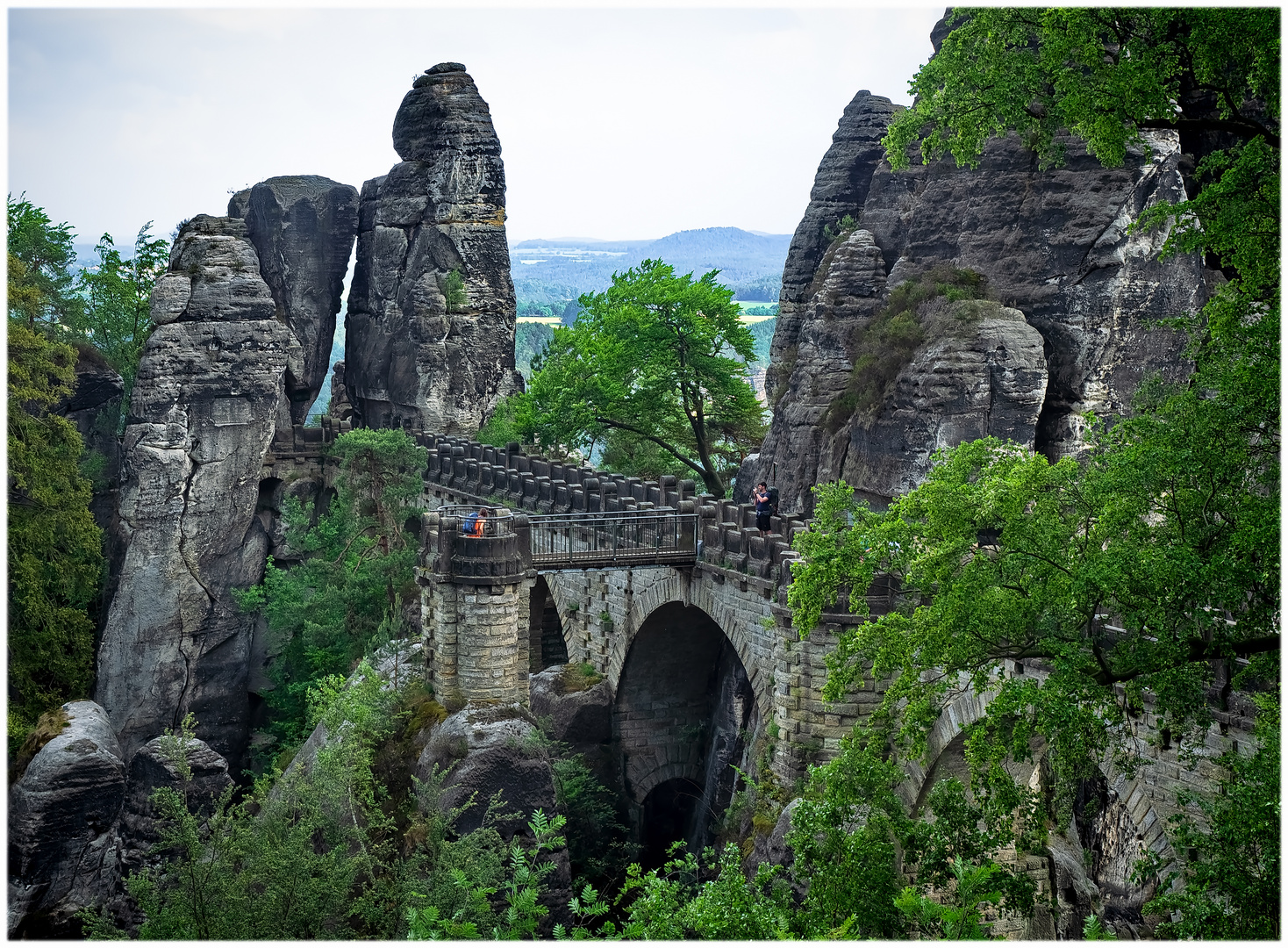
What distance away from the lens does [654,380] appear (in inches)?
1721

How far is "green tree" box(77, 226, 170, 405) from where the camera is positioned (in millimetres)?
47344

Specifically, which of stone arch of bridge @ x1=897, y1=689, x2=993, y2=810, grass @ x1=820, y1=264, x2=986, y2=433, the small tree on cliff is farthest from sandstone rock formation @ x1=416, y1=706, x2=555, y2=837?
grass @ x1=820, y1=264, x2=986, y2=433

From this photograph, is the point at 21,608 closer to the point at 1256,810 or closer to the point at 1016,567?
the point at 1016,567

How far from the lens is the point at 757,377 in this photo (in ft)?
507

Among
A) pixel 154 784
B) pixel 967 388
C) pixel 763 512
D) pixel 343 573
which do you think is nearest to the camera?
pixel 763 512

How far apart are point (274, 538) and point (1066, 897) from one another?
29305mm

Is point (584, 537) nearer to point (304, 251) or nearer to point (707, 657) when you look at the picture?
point (707, 657)

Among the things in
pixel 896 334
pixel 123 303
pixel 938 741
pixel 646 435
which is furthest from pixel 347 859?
pixel 123 303

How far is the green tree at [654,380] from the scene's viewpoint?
43.2 meters

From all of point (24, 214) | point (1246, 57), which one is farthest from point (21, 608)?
point (1246, 57)

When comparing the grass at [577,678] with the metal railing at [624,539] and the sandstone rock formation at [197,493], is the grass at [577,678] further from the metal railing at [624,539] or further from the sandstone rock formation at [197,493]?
the sandstone rock formation at [197,493]

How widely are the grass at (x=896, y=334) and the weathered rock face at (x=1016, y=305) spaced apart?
0.93ft

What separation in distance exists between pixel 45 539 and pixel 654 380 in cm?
1806

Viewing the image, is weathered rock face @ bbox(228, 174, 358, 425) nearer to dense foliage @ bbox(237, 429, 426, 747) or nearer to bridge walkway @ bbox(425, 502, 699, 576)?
dense foliage @ bbox(237, 429, 426, 747)
